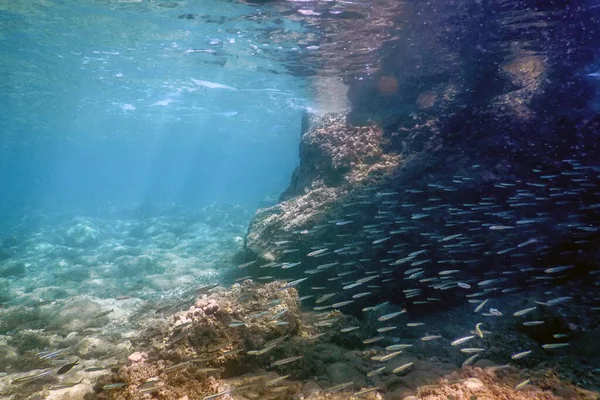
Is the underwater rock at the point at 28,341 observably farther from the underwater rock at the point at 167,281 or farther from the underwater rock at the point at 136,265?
the underwater rock at the point at 136,265

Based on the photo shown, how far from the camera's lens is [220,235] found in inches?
1107

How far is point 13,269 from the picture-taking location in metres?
20.3

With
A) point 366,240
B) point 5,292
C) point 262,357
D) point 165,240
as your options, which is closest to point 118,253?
point 165,240

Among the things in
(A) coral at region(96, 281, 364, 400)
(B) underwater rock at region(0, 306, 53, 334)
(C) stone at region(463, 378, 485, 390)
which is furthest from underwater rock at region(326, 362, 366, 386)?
(B) underwater rock at region(0, 306, 53, 334)

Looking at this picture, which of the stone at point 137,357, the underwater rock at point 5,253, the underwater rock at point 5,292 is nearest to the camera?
the stone at point 137,357

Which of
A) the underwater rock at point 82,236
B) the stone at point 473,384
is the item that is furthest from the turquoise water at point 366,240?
the underwater rock at point 82,236

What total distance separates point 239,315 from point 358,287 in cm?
394

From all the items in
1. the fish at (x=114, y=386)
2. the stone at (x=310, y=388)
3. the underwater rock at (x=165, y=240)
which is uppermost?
the fish at (x=114, y=386)

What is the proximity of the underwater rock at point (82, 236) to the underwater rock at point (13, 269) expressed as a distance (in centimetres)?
640

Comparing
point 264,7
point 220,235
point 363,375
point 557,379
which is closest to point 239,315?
point 363,375

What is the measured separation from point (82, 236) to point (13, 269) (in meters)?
8.16

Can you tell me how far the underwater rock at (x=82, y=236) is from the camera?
27.5m

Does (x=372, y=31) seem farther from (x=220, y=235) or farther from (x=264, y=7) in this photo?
(x=220, y=235)

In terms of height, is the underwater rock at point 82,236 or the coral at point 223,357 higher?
the coral at point 223,357
